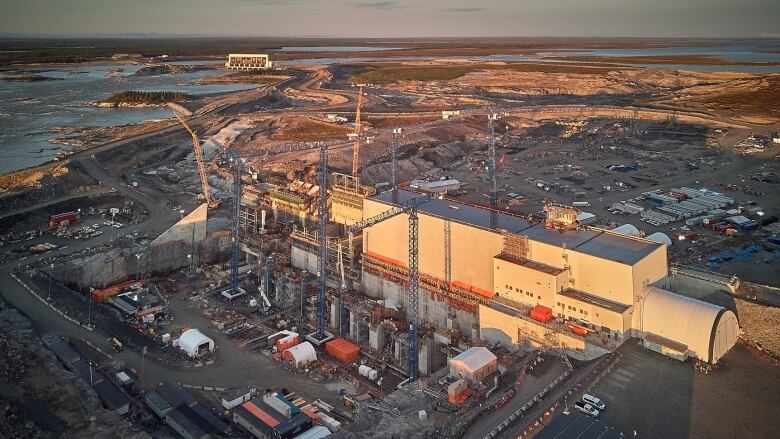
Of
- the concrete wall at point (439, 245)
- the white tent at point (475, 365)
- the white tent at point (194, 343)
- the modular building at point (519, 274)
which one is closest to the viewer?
the white tent at point (475, 365)

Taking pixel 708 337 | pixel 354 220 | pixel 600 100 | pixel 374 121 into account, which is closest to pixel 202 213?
pixel 354 220

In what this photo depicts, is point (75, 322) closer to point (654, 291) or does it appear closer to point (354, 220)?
point (354, 220)

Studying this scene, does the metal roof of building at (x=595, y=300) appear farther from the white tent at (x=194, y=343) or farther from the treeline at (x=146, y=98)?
the treeline at (x=146, y=98)

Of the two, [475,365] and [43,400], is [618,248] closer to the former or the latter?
[475,365]

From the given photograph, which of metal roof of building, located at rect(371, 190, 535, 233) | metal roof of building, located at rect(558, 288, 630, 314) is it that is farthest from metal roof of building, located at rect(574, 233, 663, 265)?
metal roof of building, located at rect(371, 190, 535, 233)

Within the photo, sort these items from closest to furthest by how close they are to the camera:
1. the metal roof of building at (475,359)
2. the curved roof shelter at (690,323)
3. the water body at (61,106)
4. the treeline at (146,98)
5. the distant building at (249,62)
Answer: the curved roof shelter at (690,323)
the metal roof of building at (475,359)
the water body at (61,106)
the treeline at (146,98)
the distant building at (249,62)

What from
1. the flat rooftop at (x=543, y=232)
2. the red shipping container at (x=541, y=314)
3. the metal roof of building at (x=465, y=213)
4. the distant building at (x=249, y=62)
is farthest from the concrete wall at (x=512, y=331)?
the distant building at (x=249, y=62)
